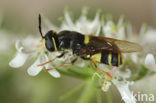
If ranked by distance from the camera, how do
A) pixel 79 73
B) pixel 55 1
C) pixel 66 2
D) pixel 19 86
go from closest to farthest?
1. pixel 79 73
2. pixel 19 86
3. pixel 66 2
4. pixel 55 1

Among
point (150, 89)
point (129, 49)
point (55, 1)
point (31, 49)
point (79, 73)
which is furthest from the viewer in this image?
point (55, 1)

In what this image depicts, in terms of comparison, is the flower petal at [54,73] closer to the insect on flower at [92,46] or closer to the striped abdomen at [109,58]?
the insect on flower at [92,46]

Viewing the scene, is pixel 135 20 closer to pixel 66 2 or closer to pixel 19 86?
pixel 66 2

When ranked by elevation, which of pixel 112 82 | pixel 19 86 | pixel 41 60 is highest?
pixel 41 60

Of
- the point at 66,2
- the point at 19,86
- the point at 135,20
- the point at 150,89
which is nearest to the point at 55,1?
the point at 66,2

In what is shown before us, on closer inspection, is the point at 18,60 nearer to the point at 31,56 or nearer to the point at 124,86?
the point at 31,56

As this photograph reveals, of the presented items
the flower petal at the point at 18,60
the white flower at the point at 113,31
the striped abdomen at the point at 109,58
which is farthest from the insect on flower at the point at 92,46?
the white flower at the point at 113,31
